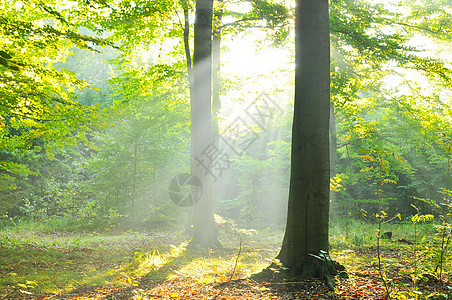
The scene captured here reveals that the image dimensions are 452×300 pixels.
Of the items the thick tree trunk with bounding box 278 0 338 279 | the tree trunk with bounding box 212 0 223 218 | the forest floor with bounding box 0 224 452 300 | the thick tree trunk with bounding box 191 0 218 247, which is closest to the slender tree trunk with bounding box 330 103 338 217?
the tree trunk with bounding box 212 0 223 218

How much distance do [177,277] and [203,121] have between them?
14.3 feet

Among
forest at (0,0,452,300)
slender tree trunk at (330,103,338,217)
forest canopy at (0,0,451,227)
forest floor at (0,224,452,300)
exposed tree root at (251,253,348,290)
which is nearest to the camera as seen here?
forest floor at (0,224,452,300)

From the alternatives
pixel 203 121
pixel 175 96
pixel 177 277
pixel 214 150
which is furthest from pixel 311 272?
pixel 175 96

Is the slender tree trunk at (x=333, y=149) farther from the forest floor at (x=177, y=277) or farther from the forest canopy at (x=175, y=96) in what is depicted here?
the forest floor at (x=177, y=277)

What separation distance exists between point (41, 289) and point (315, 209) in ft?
13.7

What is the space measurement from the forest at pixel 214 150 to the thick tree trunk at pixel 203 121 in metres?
0.04

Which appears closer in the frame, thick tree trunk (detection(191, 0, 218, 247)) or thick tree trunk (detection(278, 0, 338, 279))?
thick tree trunk (detection(278, 0, 338, 279))

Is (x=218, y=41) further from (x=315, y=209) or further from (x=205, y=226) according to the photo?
Result: (x=315, y=209)

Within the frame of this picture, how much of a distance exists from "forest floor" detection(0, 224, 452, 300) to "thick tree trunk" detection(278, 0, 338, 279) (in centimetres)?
35

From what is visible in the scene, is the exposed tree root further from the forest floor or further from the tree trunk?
the tree trunk

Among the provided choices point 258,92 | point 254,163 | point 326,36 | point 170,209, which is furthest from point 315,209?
point 254,163

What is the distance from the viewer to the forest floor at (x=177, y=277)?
3512 millimetres

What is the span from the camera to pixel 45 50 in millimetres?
6930

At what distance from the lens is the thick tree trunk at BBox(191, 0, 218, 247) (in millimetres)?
8461
